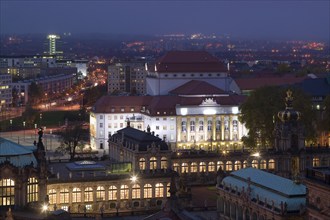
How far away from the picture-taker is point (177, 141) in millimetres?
103688

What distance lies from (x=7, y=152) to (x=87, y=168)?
437 inches

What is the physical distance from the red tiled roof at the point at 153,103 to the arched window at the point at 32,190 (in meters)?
43.6

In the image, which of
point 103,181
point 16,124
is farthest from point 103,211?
point 16,124

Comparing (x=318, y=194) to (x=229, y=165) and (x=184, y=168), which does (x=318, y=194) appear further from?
(x=229, y=165)

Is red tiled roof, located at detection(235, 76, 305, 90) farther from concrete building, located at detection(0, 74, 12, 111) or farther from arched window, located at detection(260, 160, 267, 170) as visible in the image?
concrete building, located at detection(0, 74, 12, 111)

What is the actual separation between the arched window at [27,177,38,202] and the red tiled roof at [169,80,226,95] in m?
50.3

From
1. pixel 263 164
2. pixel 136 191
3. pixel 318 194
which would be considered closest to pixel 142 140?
pixel 136 191

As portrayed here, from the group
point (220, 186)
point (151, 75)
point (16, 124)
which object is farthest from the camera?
point (16, 124)

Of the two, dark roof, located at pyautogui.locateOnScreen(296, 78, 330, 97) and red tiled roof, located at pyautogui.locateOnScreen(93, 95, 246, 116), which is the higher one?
dark roof, located at pyautogui.locateOnScreen(296, 78, 330, 97)

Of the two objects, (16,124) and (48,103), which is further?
(48,103)

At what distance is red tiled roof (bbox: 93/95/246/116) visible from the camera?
104688mm

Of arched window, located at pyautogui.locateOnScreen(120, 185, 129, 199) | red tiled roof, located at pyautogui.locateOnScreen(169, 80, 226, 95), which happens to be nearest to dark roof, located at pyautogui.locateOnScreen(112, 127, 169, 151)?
arched window, located at pyautogui.locateOnScreen(120, 185, 129, 199)

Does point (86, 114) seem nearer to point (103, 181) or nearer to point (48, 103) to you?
point (48, 103)

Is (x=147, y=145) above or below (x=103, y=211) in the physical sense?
above
